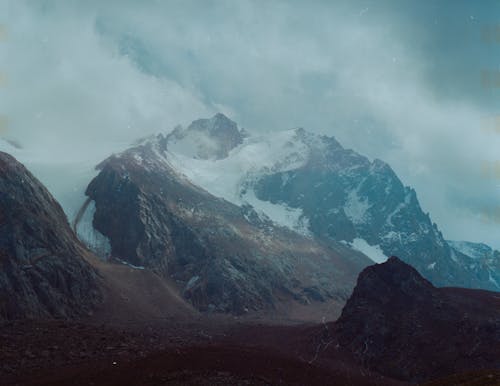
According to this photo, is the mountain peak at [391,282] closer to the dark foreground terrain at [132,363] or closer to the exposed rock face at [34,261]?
the dark foreground terrain at [132,363]

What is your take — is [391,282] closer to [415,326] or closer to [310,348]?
[415,326]

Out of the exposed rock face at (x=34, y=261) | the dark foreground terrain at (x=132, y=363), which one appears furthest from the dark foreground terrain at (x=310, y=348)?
the exposed rock face at (x=34, y=261)

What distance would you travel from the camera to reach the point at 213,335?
107 meters

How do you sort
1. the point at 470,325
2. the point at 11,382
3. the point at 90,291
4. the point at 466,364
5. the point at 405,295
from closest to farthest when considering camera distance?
the point at 11,382 → the point at 466,364 → the point at 470,325 → the point at 405,295 → the point at 90,291

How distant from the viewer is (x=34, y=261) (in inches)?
4914

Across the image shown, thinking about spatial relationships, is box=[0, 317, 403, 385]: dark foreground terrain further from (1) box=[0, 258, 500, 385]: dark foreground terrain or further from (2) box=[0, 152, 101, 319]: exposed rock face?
Answer: (2) box=[0, 152, 101, 319]: exposed rock face

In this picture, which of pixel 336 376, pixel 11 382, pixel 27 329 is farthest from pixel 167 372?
pixel 27 329

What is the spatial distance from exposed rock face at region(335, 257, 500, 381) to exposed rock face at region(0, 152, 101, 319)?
226 ft

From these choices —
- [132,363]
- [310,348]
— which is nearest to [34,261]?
[310,348]

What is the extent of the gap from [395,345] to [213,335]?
40111 mm

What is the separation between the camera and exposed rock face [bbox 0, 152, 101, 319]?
110m

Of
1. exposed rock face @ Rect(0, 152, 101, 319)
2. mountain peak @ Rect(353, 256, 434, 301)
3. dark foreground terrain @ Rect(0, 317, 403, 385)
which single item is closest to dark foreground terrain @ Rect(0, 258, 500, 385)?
dark foreground terrain @ Rect(0, 317, 403, 385)

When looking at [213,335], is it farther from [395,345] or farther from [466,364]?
[466,364]

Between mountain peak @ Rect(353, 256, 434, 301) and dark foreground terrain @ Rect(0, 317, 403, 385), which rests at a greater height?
mountain peak @ Rect(353, 256, 434, 301)
